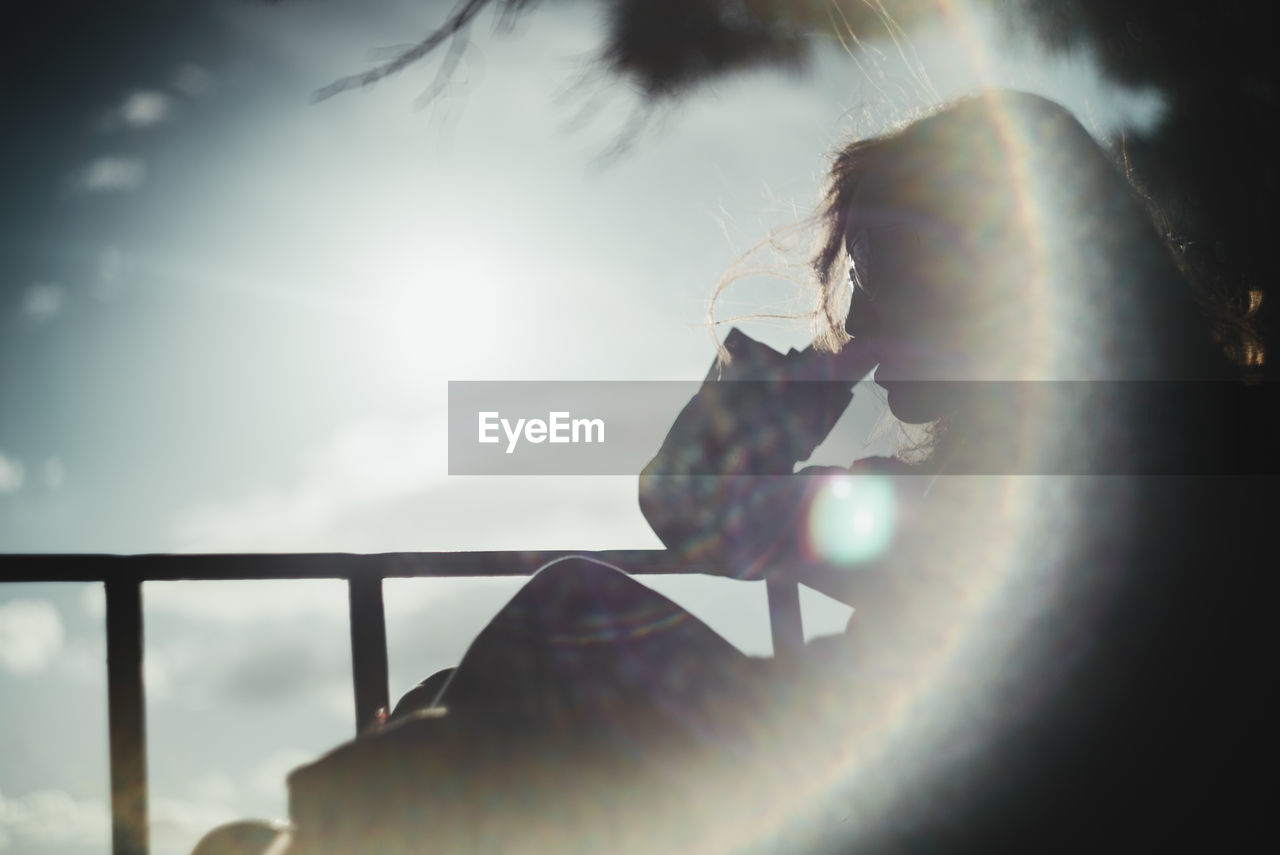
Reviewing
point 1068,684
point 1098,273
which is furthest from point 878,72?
point 1068,684

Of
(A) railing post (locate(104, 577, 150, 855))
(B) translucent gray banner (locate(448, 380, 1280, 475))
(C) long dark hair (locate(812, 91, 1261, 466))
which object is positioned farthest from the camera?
(A) railing post (locate(104, 577, 150, 855))

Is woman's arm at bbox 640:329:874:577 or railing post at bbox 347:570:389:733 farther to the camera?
railing post at bbox 347:570:389:733

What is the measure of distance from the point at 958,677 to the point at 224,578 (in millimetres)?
1360

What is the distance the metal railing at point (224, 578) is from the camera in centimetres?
136

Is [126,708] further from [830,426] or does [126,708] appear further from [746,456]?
[830,426]

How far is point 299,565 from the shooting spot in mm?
1577

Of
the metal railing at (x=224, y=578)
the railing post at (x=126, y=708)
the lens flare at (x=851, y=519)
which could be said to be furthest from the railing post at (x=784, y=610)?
the railing post at (x=126, y=708)

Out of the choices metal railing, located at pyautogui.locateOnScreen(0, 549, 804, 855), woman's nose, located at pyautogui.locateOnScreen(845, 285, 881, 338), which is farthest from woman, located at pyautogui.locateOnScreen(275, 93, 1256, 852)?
metal railing, located at pyautogui.locateOnScreen(0, 549, 804, 855)

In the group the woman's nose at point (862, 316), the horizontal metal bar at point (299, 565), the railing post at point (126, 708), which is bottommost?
the railing post at point (126, 708)

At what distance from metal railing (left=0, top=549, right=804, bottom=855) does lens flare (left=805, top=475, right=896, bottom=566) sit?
6.8 inches

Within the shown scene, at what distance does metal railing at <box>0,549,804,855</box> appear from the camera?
4.45 ft

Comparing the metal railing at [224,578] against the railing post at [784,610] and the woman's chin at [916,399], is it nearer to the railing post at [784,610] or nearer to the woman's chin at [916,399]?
the railing post at [784,610]

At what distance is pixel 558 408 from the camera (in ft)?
6.98

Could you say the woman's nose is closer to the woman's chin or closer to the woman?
the woman's chin
